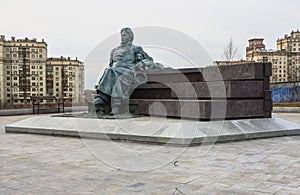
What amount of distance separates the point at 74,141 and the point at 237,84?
13.8ft

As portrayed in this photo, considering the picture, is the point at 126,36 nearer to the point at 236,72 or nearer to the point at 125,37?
the point at 125,37

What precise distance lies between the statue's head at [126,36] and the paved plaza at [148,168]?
4746 millimetres

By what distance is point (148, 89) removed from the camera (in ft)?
35.5

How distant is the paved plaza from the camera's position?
3732 millimetres

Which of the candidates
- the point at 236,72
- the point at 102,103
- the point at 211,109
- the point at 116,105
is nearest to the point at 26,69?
the point at 102,103

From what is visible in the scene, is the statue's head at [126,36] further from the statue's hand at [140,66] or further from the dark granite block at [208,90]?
the dark granite block at [208,90]

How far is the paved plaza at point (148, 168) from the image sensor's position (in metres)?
3.73

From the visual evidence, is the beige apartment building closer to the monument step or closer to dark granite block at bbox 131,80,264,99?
dark granite block at bbox 131,80,264,99

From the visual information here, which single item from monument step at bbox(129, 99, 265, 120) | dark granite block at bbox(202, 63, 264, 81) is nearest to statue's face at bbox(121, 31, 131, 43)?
monument step at bbox(129, 99, 265, 120)

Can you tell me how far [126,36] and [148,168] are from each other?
22.5 feet

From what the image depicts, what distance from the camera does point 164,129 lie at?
275 inches

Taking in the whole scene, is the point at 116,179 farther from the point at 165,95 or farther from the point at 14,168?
→ the point at 165,95

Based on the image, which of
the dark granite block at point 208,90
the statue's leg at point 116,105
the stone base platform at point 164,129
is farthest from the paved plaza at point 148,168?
the statue's leg at point 116,105

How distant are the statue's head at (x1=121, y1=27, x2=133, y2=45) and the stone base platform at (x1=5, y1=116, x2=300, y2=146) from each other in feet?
11.2
